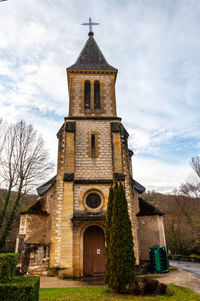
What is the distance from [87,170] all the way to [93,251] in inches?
194

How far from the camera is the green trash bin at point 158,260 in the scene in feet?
43.1

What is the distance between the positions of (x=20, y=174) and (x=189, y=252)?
22.2 metres

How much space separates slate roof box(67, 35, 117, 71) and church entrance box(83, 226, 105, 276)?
13.1 m

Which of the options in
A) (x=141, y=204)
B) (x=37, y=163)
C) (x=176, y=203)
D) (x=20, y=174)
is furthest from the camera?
(x=176, y=203)

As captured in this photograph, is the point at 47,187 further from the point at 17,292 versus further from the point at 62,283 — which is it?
the point at 17,292

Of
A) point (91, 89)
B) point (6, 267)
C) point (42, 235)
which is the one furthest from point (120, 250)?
point (91, 89)

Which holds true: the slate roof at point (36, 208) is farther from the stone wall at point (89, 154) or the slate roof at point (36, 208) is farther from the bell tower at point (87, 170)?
the stone wall at point (89, 154)

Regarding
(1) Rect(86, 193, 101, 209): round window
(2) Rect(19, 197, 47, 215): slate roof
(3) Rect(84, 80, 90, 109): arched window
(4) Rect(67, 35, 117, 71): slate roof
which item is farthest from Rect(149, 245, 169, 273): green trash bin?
(4) Rect(67, 35, 117, 71): slate roof

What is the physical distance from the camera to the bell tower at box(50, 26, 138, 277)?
12.5 metres

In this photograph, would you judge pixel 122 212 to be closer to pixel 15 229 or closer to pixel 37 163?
pixel 37 163

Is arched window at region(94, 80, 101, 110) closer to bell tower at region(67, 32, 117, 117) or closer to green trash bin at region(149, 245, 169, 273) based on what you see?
bell tower at region(67, 32, 117, 117)

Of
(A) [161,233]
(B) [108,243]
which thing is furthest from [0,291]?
(A) [161,233]

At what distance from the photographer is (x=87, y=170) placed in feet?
47.3

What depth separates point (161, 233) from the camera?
1495cm
